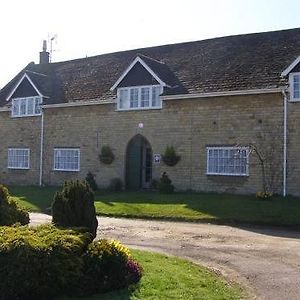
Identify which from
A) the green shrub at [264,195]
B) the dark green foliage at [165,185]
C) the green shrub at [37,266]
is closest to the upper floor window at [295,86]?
the green shrub at [264,195]

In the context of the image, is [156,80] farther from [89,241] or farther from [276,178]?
[89,241]

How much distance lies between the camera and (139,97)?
29656 millimetres

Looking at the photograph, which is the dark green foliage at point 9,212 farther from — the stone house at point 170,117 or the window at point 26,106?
the window at point 26,106

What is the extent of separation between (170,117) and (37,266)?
20.8 m

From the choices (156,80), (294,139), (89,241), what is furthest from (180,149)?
(89,241)

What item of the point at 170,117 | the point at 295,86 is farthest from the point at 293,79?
the point at 170,117

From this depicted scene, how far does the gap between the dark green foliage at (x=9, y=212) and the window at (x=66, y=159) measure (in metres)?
19.4

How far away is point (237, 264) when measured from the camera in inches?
458

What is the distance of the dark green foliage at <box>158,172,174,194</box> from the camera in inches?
1068

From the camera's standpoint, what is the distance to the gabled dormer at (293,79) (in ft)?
78.8

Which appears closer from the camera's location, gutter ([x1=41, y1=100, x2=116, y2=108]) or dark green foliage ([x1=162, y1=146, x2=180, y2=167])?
dark green foliage ([x1=162, y1=146, x2=180, y2=167])

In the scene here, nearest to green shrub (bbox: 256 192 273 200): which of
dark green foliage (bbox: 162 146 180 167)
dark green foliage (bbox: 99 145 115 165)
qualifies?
dark green foliage (bbox: 162 146 180 167)

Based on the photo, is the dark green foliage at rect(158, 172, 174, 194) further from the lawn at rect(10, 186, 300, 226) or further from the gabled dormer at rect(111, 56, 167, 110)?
the gabled dormer at rect(111, 56, 167, 110)

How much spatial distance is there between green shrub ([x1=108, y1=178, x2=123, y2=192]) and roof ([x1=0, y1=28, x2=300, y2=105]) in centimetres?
489
